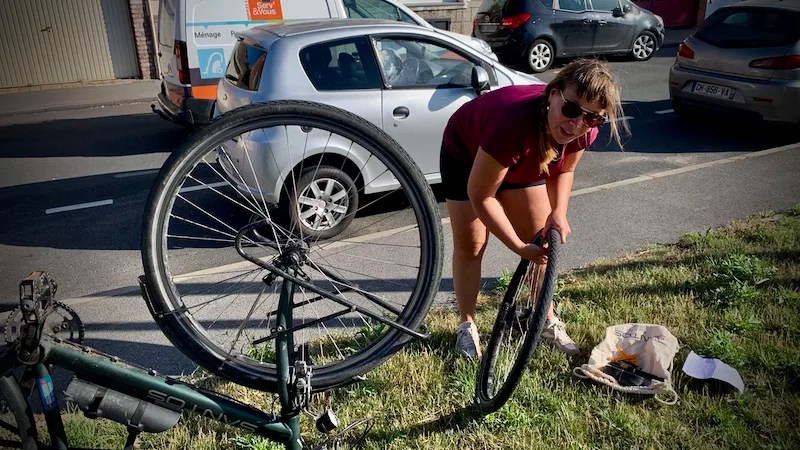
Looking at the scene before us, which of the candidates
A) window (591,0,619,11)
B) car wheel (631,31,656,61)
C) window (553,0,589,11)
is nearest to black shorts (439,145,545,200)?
window (553,0,589,11)

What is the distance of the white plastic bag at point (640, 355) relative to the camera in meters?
3.05

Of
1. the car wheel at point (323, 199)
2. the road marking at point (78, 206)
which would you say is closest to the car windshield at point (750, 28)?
the car wheel at point (323, 199)

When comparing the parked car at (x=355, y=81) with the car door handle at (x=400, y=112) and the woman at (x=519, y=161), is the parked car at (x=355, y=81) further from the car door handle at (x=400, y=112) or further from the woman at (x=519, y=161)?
the woman at (x=519, y=161)

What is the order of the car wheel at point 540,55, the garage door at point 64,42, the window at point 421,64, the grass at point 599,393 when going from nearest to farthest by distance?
the grass at point 599,393, the window at point 421,64, the garage door at point 64,42, the car wheel at point 540,55

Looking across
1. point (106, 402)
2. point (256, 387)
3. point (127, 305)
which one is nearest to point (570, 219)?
point (127, 305)

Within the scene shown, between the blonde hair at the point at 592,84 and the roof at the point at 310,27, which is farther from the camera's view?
the roof at the point at 310,27

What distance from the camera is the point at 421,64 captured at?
6.11 metres

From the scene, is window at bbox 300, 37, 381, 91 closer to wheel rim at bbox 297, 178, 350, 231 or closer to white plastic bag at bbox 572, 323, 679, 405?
wheel rim at bbox 297, 178, 350, 231

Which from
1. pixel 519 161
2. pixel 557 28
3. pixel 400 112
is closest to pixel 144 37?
pixel 557 28

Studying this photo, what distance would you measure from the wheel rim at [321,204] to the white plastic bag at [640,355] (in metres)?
2.63

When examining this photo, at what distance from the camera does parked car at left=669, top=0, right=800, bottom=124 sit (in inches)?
307

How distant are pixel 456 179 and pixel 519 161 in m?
0.45

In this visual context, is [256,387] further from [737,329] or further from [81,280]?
[81,280]

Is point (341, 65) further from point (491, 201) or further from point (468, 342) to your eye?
point (491, 201)
